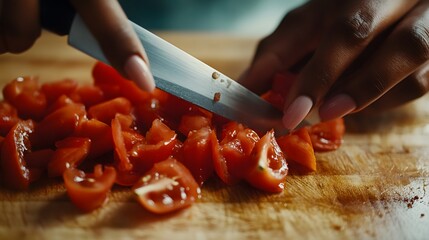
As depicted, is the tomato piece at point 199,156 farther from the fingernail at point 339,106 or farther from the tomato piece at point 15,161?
the tomato piece at point 15,161

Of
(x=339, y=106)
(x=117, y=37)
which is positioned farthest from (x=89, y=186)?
(x=339, y=106)

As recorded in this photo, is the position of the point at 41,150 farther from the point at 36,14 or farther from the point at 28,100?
the point at 36,14

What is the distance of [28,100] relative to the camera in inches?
88.7

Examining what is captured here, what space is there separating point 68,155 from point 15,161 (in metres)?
0.18

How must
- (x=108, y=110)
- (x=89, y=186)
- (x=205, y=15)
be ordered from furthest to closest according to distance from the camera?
(x=205, y=15) < (x=108, y=110) < (x=89, y=186)

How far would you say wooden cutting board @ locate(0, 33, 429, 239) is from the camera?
1695 millimetres

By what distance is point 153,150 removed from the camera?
1926 millimetres

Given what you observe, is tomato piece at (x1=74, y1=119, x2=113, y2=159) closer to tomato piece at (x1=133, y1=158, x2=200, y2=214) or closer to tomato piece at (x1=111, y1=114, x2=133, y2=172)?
tomato piece at (x1=111, y1=114, x2=133, y2=172)

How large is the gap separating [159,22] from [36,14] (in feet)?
5.46

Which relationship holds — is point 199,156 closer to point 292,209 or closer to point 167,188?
point 167,188

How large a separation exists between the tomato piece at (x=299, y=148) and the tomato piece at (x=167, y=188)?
0.42 metres

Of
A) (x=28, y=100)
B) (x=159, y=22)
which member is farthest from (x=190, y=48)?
(x=28, y=100)

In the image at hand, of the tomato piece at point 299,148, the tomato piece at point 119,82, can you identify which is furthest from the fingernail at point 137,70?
the tomato piece at point 299,148

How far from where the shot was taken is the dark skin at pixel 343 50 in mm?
1676
